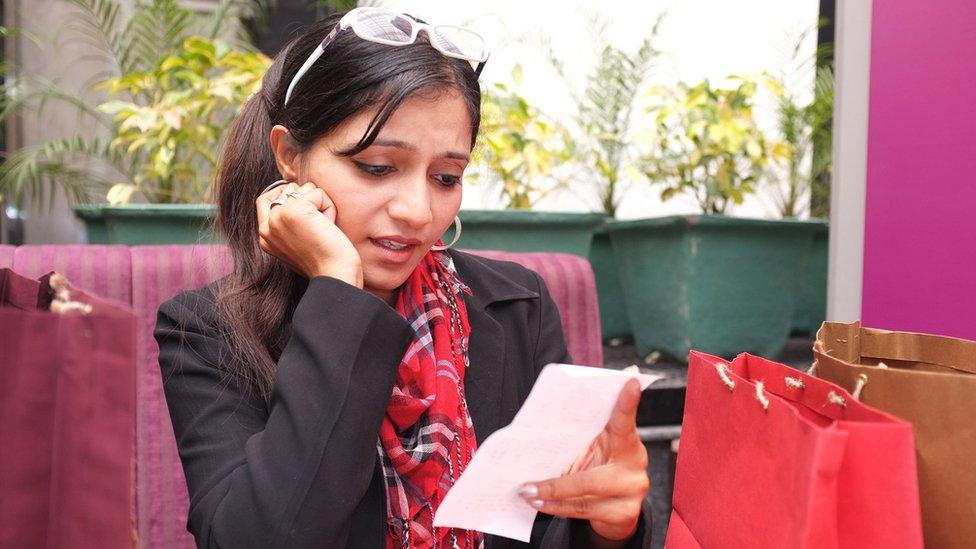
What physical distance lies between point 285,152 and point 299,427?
41cm

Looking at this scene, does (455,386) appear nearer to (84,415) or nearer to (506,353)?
(506,353)

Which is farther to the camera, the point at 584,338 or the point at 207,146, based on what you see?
the point at 207,146

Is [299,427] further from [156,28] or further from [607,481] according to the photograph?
[156,28]

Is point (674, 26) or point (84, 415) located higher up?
point (674, 26)

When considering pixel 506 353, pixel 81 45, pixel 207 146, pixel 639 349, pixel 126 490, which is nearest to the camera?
pixel 126 490

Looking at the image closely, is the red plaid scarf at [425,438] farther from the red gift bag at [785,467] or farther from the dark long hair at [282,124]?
the red gift bag at [785,467]

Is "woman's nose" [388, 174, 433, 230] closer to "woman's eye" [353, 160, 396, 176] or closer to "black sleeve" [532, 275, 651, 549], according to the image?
"woman's eye" [353, 160, 396, 176]

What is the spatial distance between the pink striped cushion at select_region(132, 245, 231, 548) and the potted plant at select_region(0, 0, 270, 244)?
0.28 metres

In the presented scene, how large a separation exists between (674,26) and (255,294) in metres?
2.06

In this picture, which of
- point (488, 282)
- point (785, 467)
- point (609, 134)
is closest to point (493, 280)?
point (488, 282)

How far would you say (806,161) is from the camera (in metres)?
2.72

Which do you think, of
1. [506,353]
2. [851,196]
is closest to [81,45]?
[506,353]

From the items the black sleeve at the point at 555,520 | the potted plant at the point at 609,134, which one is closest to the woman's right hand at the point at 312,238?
the black sleeve at the point at 555,520

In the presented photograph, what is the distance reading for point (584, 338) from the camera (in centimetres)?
172
